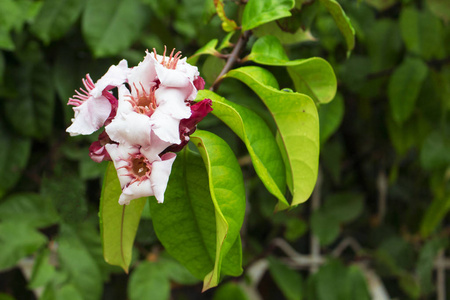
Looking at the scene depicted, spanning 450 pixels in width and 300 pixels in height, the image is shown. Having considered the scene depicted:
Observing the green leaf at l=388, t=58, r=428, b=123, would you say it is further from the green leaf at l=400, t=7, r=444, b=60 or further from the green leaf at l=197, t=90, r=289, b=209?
the green leaf at l=197, t=90, r=289, b=209

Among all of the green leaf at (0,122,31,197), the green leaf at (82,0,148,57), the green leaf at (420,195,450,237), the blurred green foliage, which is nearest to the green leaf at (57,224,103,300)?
the blurred green foliage

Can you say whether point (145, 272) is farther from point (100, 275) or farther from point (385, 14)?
point (385, 14)

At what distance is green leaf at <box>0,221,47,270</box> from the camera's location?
0.82 m

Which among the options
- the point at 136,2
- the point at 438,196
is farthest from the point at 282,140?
the point at 438,196

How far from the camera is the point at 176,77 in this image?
34 centimetres

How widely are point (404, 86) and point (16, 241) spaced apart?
0.76 meters

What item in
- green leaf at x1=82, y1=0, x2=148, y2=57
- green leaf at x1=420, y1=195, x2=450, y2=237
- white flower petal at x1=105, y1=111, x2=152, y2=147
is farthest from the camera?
green leaf at x1=420, y1=195, x2=450, y2=237

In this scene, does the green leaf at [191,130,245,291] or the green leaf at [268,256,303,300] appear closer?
the green leaf at [191,130,245,291]

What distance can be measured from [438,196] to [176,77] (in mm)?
903

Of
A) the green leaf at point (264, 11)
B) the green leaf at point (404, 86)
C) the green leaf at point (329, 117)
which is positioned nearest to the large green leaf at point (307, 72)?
the green leaf at point (264, 11)

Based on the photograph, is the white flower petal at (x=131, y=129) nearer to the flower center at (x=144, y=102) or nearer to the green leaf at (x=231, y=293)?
the flower center at (x=144, y=102)

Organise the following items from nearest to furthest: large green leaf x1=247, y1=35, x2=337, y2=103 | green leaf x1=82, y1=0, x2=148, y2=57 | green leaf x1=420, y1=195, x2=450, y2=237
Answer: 1. large green leaf x1=247, y1=35, x2=337, y2=103
2. green leaf x1=82, y1=0, x2=148, y2=57
3. green leaf x1=420, y1=195, x2=450, y2=237

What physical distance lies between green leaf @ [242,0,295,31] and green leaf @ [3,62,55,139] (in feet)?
1.82

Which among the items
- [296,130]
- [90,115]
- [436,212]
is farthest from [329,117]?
[90,115]
